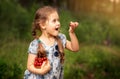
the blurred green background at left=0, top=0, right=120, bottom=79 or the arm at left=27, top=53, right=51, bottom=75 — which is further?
the blurred green background at left=0, top=0, right=120, bottom=79

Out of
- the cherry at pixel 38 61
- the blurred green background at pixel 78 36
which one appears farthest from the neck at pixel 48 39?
the blurred green background at pixel 78 36

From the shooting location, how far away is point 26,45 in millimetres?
→ 8109

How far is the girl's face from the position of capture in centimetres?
524

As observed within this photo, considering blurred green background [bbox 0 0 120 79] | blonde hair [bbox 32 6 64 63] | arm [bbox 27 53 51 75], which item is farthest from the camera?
blurred green background [bbox 0 0 120 79]

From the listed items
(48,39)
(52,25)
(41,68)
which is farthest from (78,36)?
(41,68)

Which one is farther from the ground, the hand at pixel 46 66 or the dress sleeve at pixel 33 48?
the dress sleeve at pixel 33 48

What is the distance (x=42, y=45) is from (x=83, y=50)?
156 inches

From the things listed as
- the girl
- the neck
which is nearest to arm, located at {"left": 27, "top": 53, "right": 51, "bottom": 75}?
the girl

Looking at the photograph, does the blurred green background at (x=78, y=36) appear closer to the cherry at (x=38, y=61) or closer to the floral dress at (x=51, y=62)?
the floral dress at (x=51, y=62)

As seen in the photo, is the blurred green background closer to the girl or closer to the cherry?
the girl

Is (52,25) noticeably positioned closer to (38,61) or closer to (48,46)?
(48,46)

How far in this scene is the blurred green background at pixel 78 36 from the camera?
24.7 ft

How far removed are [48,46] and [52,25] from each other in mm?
231

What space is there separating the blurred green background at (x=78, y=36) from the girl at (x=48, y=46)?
1.02m
